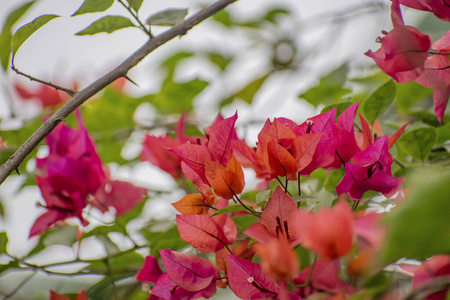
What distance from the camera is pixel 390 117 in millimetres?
745

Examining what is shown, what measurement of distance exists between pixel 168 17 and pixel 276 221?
0.25m

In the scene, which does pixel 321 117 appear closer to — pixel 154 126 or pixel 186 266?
pixel 186 266

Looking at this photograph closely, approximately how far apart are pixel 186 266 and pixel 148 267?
0.22 feet

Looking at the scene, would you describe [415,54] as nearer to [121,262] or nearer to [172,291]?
[172,291]

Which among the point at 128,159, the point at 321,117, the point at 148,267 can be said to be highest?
the point at 321,117

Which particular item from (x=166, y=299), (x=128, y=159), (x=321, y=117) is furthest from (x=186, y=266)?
(x=128, y=159)

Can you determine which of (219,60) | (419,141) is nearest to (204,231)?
(419,141)

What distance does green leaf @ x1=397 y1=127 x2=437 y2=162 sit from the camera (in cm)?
43

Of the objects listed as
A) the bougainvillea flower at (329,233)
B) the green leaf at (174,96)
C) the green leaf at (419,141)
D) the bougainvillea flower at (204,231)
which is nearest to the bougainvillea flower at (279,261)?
the bougainvillea flower at (329,233)

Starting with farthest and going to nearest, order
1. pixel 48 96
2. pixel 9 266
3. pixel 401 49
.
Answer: pixel 48 96
pixel 9 266
pixel 401 49

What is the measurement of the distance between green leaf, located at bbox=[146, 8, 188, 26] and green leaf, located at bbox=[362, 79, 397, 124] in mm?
205

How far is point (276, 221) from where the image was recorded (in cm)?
32

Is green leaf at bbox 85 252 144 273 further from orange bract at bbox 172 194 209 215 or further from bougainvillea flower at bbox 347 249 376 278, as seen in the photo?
bougainvillea flower at bbox 347 249 376 278

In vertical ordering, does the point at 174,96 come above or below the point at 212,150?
below
